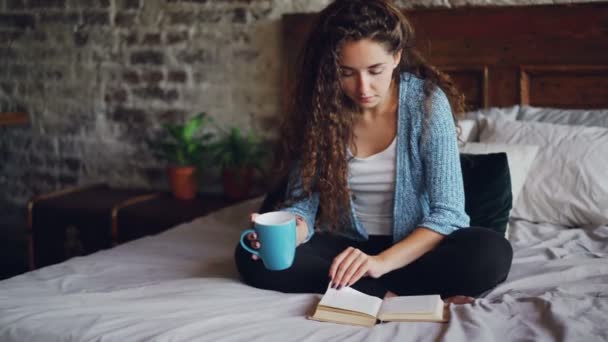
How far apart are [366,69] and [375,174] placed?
12.6 inches

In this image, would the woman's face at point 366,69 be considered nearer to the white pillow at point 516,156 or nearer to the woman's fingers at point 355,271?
the woman's fingers at point 355,271

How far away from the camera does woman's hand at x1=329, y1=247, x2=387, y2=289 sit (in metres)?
1.54

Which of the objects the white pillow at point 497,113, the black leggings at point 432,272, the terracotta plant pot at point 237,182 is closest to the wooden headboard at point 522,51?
the white pillow at point 497,113

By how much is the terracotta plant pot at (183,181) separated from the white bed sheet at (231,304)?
1.22 m

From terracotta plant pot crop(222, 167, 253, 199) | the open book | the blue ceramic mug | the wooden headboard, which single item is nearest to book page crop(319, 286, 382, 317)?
the open book

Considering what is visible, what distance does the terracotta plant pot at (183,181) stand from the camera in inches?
129

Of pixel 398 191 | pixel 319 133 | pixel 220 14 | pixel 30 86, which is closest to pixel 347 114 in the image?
pixel 319 133

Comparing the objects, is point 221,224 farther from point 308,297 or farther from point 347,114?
point 308,297

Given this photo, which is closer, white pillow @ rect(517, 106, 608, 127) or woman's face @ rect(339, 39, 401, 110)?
woman's face @ rect(339, 39, 401, 110)

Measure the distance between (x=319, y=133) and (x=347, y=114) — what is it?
10 centimetres

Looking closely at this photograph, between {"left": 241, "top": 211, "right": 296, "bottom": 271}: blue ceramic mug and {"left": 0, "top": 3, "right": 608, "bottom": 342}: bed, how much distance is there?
0.10m

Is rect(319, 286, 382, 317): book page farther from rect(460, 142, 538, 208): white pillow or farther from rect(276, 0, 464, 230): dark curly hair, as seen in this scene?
rect(460, 142, 538, 208): white pillow

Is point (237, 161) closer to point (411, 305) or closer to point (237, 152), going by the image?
point (237, 152)

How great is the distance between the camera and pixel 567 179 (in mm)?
2176
